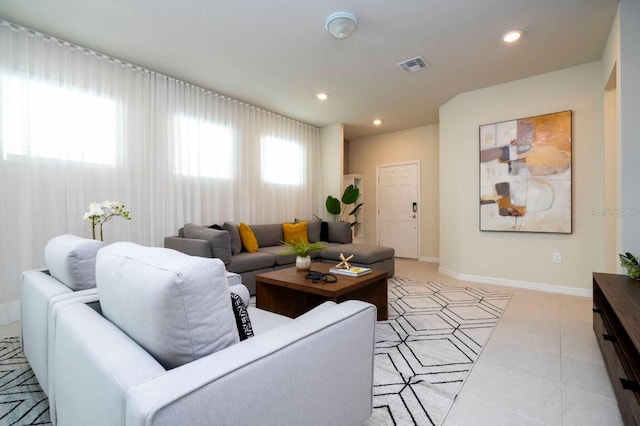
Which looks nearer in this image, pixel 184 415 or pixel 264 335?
→ pixel 184 415

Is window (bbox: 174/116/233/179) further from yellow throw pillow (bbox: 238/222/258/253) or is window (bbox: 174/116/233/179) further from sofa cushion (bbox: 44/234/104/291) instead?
sofa cushion (bbox: 44/234/104/291)

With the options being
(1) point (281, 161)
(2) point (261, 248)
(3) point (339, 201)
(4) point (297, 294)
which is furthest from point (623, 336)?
(1) point (281, 161)

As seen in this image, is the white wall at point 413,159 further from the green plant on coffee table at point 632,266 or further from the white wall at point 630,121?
the green plant on coffee table at point 632,266

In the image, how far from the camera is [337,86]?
3877mm

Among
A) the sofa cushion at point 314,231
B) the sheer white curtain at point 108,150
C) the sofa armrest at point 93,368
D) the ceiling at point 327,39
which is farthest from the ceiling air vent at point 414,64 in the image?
the sofa armrest at point 93,368

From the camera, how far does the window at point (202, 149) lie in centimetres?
378

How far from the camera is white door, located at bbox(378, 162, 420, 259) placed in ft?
19.5

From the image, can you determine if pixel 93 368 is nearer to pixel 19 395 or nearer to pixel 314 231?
pixel 19 395

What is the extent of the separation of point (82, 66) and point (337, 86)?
9.07 ft

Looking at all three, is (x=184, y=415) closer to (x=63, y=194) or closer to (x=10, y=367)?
(x=10, y=367)

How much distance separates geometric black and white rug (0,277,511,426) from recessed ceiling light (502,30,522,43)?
2583mm

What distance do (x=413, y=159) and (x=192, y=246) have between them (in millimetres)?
4465

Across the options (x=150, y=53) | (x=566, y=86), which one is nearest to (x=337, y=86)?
(x=150, y=53)

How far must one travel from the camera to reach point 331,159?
5746mm
